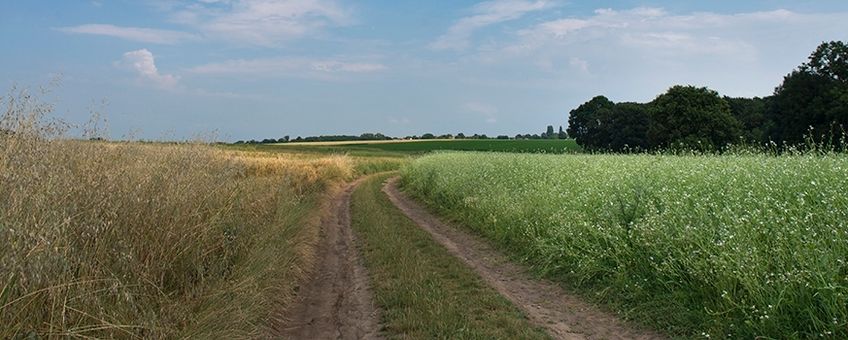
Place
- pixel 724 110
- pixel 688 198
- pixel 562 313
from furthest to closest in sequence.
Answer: pixel 724 110
pixel 688 198
pixel 562 313

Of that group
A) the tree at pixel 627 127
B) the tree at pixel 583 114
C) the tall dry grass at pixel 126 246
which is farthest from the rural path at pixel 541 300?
the tree at pixel 583 114

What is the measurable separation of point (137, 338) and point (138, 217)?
1.71 meters

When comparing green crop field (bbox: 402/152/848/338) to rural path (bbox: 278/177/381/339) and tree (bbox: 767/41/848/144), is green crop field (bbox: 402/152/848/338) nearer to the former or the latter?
rural path (bbox: 278/177/381/339)

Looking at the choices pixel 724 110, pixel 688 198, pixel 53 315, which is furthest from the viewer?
pixel 724 110

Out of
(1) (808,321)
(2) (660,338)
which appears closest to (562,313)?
(2) (660,338)

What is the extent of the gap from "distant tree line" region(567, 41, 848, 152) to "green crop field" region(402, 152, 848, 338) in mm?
14671

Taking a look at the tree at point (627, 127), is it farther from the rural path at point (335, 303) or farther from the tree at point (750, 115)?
the rural path at point (335, 303)

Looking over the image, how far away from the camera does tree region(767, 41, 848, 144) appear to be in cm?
3828

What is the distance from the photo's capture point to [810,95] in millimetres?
40562

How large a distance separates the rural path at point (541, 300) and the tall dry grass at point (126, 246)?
3.40 meters

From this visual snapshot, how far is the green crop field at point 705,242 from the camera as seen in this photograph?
527cm

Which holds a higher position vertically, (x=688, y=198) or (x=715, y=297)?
(x=688, y=198)

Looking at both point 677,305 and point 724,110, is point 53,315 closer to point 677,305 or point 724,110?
point 677,305

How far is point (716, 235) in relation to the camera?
22.0ft
